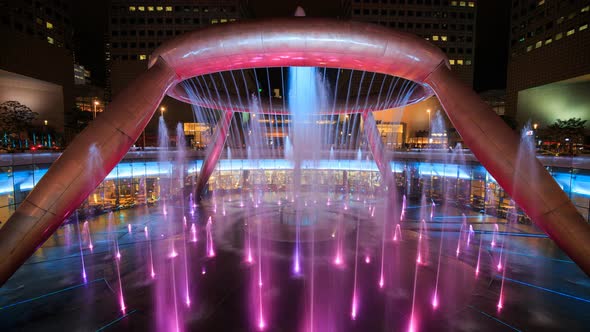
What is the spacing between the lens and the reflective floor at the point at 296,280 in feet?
20.7

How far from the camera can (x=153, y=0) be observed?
61781 mm

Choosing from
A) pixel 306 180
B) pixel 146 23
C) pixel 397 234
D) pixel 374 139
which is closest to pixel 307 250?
pixel 397 234

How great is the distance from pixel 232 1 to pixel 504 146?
67469mm

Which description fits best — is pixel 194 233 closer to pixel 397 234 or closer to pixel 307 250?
pixel 307 250

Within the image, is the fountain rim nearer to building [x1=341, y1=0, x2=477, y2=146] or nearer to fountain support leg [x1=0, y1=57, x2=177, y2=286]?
fountain support leg [x1=0, y1=57, x2=177, y2=286]

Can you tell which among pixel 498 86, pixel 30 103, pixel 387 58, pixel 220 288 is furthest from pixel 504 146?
pixel 498 86

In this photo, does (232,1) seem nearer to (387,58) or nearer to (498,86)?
(387,58)

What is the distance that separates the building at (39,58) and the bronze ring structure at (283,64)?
1857 inches

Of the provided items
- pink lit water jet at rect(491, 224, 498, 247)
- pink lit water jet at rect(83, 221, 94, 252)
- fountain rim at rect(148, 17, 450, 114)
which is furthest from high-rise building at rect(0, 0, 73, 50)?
pink lit water jet at rect(491, 224, 498, 247)

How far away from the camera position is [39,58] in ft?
147

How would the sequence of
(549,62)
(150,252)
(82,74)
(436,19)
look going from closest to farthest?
1. (150,252)
2. (549,62)
3. (436,19)
4. (82,74)

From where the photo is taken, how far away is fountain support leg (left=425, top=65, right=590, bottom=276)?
615 cm

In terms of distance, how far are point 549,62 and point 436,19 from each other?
25624 millimetres

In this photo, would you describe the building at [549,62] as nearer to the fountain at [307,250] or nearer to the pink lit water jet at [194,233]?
the fountain at [307,250]
